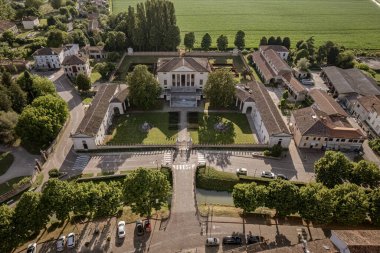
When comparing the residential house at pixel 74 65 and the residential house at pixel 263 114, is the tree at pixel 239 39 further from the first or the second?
the residential house at pixel 74 65

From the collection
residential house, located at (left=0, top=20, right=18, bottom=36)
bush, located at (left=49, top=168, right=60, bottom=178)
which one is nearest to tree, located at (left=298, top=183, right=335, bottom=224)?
bush, located at (left=49, top=168, right=60, bottom=178)

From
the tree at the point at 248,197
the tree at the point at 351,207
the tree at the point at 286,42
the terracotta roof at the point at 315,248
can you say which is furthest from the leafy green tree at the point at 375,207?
the tree at the point at 286,42

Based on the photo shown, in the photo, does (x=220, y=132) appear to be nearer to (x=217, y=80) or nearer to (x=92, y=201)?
(x=217, y=80)

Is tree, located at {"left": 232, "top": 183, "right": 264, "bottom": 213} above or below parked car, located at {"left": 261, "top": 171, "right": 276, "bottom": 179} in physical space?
above

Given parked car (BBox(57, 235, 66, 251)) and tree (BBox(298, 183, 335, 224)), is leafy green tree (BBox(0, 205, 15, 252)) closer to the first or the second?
parked car (BBox(57, 235, 66, 251))

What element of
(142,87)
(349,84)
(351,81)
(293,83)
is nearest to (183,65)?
(142,87)

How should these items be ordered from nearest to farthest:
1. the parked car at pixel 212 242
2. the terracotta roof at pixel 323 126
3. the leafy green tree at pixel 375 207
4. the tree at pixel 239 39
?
the parked car at pixel 212 242 → the leafy green tree at pixel 375 207 → the terracotta roof at pixel 323 126 → the tree at pixel 239 39

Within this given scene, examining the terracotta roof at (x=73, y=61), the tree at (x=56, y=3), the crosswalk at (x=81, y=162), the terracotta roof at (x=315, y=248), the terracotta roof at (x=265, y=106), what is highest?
the tree at (x=56, y=3)
